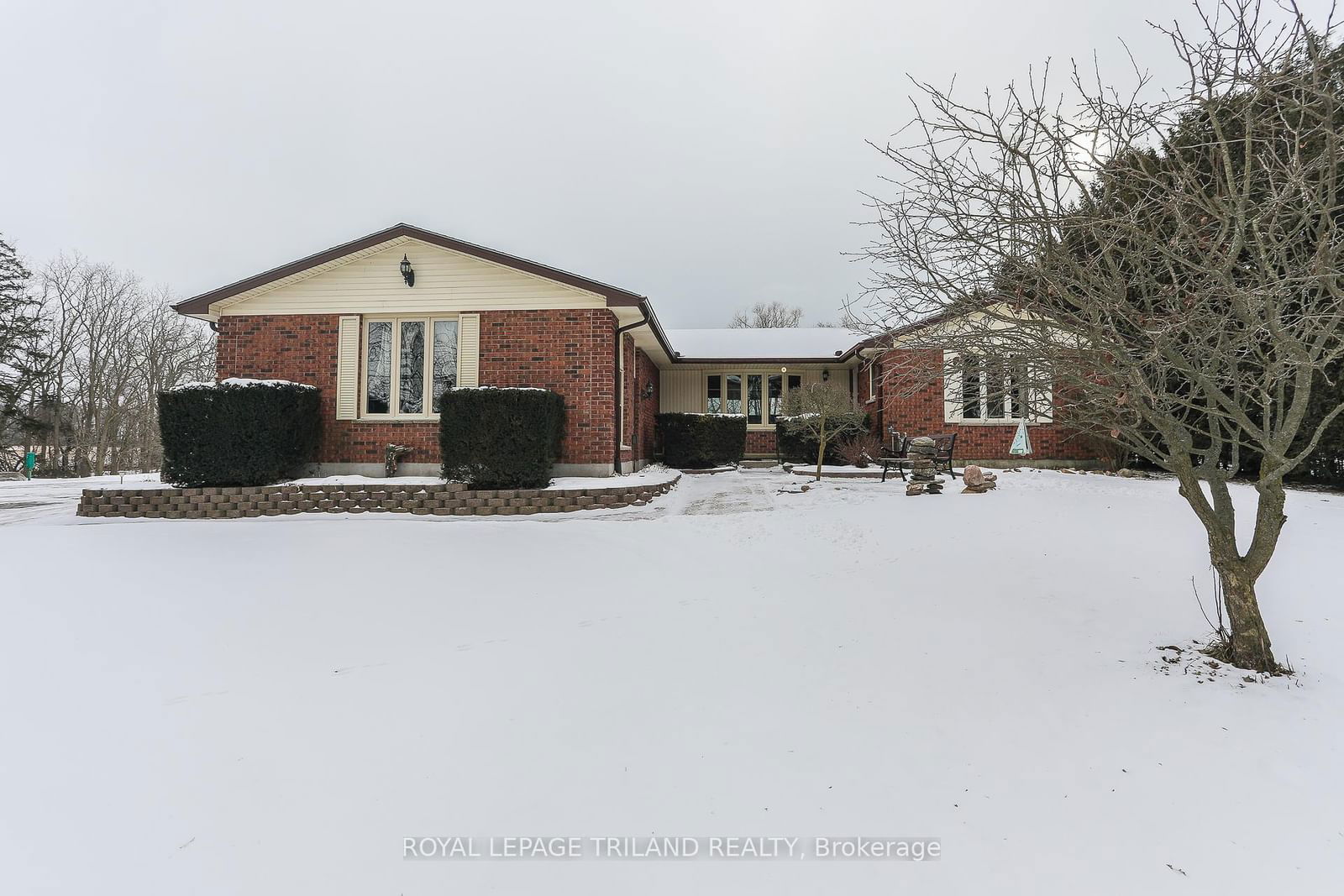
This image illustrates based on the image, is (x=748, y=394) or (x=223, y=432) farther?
(x=748, y=394)

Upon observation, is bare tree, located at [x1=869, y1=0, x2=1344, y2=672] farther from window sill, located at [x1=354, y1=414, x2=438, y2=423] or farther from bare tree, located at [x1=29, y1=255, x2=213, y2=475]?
bare tree, located at [x1=29, y1=255, x2=213, y2=475]

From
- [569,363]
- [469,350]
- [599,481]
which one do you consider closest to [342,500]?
[469,350]

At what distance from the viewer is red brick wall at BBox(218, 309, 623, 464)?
913 cm

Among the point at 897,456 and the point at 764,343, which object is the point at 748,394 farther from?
the point at 897,456

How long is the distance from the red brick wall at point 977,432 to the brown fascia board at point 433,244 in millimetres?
6494

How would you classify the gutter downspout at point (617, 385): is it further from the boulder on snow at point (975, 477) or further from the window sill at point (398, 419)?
the boulder on snow at point (975, 477)

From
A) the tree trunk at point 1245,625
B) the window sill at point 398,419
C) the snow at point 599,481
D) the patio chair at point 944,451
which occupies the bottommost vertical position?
the tree trunk at point 1245,625

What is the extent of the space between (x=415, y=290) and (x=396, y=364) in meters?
1.30

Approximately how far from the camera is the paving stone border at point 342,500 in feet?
24.5

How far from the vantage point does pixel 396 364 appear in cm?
943

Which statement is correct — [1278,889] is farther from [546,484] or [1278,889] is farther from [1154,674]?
[546,484]

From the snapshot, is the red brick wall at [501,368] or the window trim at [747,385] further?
the window trim at [747,385]

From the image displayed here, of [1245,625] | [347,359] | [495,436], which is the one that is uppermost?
[347,359]

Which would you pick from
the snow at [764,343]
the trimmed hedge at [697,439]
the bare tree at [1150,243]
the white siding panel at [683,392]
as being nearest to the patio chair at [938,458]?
the trimmed hedge at [697,439]
